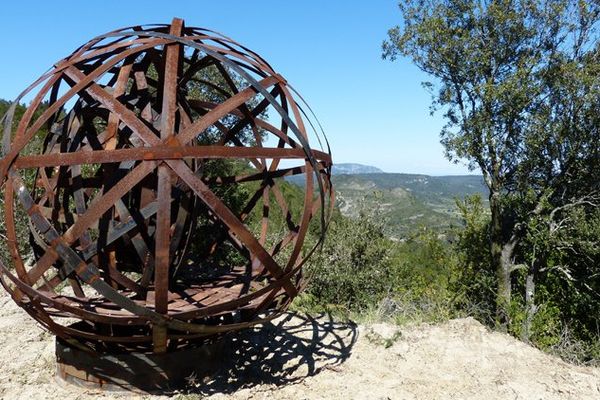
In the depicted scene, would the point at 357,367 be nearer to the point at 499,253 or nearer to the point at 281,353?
the point at 281,353

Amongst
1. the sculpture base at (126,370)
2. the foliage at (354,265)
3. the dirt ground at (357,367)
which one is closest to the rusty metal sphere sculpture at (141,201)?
the sculpture base at (126,370)

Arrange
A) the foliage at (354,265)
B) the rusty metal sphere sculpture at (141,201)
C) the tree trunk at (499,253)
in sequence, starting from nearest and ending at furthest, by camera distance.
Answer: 1. the rusty metal sphere sculpture at (141,201)
2. the foliage at (354,265)
3. the tree trunk at (499,253)

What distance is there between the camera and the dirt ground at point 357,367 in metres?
4.75

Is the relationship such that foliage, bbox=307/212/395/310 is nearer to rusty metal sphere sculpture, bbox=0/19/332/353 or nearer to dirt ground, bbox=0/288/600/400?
dirt ground, bbox=0/288/600/400

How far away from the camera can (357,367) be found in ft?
Result: 17.7

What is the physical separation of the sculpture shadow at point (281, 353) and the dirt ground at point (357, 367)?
11mm

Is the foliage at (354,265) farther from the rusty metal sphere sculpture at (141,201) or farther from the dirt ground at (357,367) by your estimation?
the rusty metal sphere sculpture at (141,201)

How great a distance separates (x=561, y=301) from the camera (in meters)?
14.0

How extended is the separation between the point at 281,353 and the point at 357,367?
3.07 ft

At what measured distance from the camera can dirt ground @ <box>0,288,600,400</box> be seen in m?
4.75

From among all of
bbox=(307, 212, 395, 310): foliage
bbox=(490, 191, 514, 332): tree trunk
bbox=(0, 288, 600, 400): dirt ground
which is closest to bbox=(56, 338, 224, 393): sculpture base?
bbox=(0, 288, 600, 400): dirt ground

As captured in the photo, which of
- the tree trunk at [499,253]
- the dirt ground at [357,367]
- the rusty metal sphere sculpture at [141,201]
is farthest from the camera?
the tree trunk at [499,253]

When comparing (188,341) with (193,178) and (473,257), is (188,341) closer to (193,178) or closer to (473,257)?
(193,178)

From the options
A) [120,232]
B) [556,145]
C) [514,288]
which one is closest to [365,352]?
[120,232]
